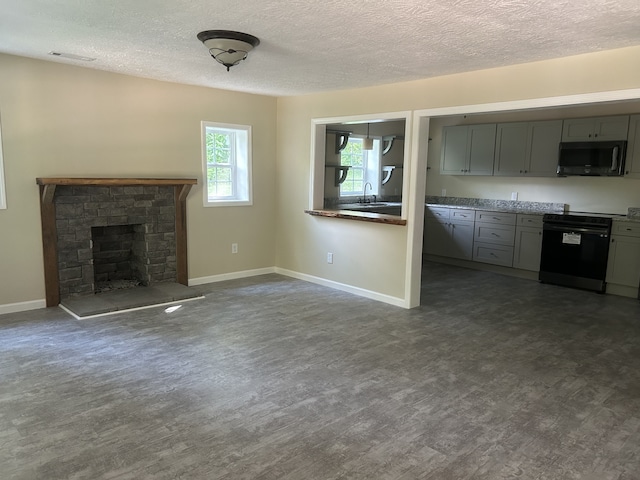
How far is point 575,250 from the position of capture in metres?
5.76

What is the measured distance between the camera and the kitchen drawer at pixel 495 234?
6.37m

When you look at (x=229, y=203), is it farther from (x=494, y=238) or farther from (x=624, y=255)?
(x=624, y=255)

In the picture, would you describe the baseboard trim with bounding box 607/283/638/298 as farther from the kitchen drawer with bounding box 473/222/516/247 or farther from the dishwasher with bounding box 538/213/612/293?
the kitchen drawer with bounding box 473/222/516/247

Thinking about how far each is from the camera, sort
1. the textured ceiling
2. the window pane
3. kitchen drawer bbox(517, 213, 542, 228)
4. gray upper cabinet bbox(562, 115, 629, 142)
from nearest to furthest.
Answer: the textured ceiling, gray upper cabinet bbox(562, 115, 629, 142), kitchen drawer bbox(517, 213, 542, 228), the window pane

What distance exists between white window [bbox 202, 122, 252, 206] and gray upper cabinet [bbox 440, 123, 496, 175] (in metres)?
3.22

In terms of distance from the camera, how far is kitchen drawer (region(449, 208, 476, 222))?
678 cm

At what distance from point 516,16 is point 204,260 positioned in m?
4.28

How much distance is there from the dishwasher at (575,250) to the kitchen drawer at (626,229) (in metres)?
0.06

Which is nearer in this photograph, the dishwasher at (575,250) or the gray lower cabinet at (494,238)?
the dishwasher at (575,250)

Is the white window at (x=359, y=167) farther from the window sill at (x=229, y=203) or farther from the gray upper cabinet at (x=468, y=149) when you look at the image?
the window sill at (x=229, y=203)

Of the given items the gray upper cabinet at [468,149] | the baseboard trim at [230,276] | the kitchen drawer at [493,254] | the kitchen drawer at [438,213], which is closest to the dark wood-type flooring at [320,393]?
the baseboard trim at [230,276]

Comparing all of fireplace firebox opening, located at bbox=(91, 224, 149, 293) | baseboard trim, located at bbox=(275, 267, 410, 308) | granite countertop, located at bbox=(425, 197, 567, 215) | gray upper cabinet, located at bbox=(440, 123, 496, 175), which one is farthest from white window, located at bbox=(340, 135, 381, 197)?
fireplace firebox opening, located at bbox=(91, 224, 149, 293)

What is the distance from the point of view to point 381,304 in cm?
500

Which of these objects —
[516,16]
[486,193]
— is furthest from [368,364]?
[486,193]
